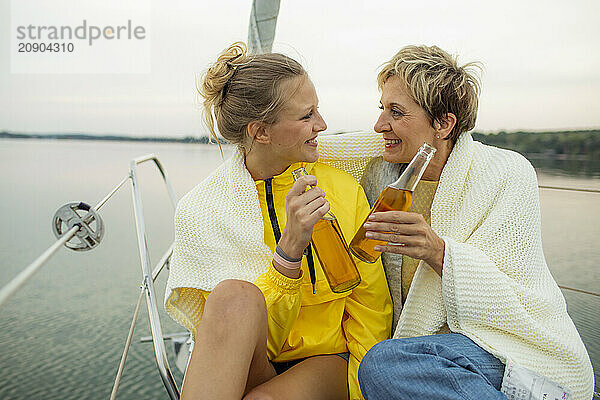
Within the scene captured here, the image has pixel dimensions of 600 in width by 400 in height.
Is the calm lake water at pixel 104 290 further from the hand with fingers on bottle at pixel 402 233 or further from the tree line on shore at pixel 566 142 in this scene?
the hand with fingers on bottle at pixel 402 233

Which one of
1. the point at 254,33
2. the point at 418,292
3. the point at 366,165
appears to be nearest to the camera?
the point at 418,292

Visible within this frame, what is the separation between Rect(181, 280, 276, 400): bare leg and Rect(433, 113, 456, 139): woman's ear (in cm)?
58

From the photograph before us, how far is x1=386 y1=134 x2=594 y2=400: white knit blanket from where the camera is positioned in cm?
102

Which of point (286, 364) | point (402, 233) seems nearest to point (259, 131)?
point (402, 233)

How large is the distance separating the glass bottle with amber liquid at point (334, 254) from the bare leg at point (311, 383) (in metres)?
0.20

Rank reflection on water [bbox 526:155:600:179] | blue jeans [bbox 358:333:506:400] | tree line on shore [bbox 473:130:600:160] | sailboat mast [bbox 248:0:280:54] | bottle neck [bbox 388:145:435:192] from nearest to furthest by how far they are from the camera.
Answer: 1. blue jeans [bbox 358:333:506:400]
2. bottle neck [bbox 388:145:435:192]
3. sailboat mast [bbox 248:0:280:54]
4. tree line on shore [bbox 473:130:600:160]
5. reflection on water [bbox 526:155:600:179]

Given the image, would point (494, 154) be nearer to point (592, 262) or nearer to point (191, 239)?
point (191, 239)

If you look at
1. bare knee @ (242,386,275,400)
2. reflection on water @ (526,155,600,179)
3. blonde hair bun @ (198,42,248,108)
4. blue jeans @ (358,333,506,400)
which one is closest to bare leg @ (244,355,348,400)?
bare knee @ (242,386,275,400)

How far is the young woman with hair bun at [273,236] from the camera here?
3.84 ft

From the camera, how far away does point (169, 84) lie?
711 centimetres

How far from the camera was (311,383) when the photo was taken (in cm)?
114

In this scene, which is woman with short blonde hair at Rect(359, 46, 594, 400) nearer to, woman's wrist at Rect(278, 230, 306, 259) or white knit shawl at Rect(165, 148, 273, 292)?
woman's wrist at Rect(278, 230, 306, 259)

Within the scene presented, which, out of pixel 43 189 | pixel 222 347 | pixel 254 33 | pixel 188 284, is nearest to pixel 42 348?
pixel 254 33

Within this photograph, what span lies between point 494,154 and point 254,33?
5.08 feet
